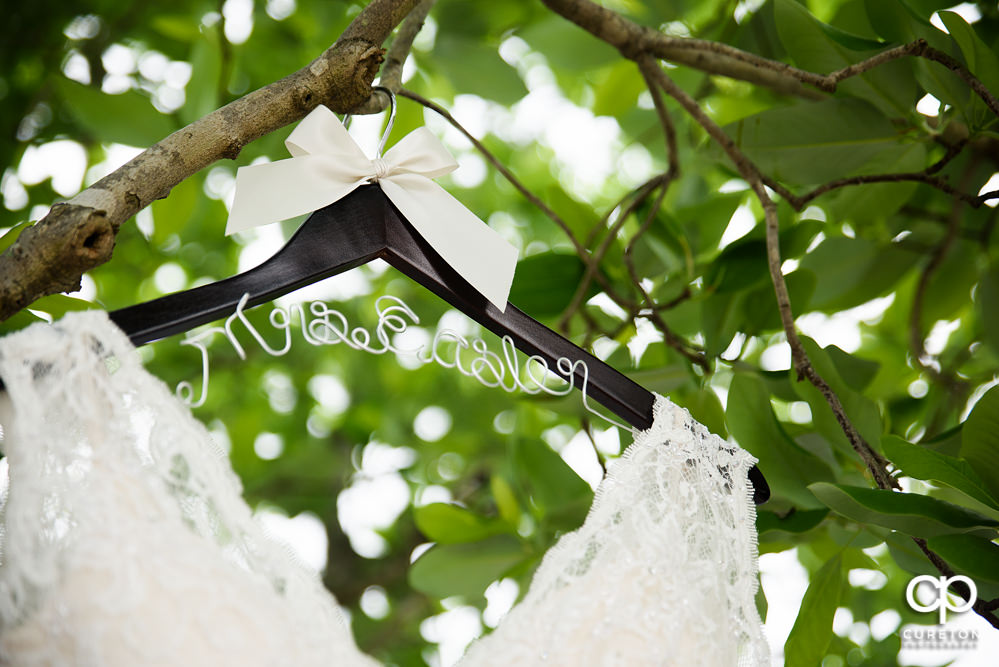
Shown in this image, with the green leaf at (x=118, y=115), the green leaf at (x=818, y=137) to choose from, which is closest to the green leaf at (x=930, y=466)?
the green leaf at (x=818, y=137)

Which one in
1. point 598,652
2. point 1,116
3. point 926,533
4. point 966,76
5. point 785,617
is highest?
point 966,76

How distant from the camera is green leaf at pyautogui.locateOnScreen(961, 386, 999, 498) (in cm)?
55

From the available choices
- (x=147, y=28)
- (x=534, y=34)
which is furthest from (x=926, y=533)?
(x=147, y=28)

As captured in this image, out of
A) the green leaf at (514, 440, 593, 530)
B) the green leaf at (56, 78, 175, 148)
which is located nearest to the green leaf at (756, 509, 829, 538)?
the green leaf at (514, 440, 593, 530)

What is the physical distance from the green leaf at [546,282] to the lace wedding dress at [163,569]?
0.34 metres

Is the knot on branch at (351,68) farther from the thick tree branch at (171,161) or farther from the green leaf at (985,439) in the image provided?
the green leaf at (985,439)

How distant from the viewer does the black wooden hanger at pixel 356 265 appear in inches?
17.0

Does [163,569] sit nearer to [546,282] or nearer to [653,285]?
[546,282]

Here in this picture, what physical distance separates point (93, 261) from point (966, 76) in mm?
696

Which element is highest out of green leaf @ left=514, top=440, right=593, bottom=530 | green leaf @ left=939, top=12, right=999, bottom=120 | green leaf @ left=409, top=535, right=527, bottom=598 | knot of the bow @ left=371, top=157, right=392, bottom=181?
green leaf @ left=939, top=12, right=999, bottom=120

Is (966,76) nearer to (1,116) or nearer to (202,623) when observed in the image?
(202,623)

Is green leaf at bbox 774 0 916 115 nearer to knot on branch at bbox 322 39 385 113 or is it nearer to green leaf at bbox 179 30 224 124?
knot on branch at bbox 322 39 385 113

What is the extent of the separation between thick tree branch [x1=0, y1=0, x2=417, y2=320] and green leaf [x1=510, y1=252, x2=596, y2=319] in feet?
1.04

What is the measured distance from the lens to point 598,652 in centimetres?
51
